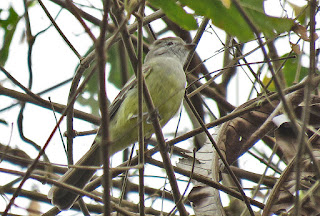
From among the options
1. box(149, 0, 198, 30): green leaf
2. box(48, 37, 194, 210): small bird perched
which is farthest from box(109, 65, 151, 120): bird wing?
box(149, 0, 198, 30): green leaf

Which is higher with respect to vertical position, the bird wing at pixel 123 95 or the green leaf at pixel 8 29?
the green leaf at pixel 8 29

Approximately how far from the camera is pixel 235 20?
7.82ft

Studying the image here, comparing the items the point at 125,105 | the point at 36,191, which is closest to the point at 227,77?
the point at 125,105

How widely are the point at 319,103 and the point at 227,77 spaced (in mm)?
1898

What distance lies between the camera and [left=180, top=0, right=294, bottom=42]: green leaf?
7.75 feet

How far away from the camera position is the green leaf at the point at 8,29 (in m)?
4.76

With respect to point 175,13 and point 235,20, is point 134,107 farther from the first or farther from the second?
point 235,20

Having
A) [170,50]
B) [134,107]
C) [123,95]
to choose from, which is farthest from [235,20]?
[170,50]

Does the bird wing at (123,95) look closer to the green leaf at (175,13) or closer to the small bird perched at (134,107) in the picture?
A: the small bird perched at (134,107)

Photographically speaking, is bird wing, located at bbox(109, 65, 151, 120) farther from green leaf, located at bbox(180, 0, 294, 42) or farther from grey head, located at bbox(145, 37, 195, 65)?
green leaf, located at bbox(180, 0, 294, 42)

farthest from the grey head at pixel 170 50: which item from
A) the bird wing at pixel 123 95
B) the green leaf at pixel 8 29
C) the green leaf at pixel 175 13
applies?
the green leaf at pixel 175 13

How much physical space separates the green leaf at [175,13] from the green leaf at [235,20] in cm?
6

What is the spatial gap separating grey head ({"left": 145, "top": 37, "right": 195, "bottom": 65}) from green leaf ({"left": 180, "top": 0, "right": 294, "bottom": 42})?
9.88ft

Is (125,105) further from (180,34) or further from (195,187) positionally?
(180,34)
